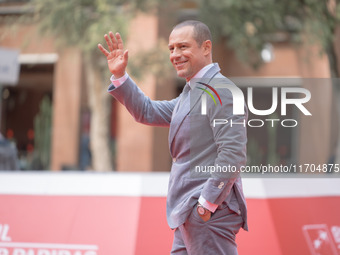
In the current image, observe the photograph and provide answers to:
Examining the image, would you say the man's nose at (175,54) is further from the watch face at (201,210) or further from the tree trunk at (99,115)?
the tree trunk at (99,115)

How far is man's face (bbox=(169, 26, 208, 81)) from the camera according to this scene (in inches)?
113

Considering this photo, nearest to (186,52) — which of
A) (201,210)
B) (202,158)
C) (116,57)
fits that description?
(116,57)

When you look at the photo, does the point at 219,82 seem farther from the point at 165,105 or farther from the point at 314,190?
the point at 314,190

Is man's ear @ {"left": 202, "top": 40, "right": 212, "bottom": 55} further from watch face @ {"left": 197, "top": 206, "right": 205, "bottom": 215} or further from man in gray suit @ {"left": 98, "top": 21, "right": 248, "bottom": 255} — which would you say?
watch face @ {"left": 197, "top": 206, "right": 205, "bottom": 215}

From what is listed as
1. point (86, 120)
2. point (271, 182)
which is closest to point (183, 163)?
point (271, 182)

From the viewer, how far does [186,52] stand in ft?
9.45

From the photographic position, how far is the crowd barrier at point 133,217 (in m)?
4.28

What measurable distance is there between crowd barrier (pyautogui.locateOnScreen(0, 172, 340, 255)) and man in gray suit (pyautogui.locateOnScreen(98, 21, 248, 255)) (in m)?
1.36

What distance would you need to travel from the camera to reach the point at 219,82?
9.47 feet

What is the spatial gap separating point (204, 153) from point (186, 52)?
1.66 feet

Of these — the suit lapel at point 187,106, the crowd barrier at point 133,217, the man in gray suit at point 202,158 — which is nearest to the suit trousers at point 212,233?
the man in gray suit at point 202,158

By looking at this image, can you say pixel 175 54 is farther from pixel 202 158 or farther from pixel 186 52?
pixel 202 158

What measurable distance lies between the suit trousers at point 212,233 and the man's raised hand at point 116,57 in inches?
32.9

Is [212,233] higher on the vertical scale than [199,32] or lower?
lower
